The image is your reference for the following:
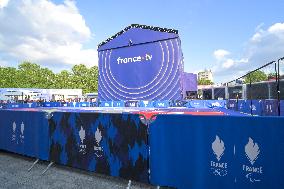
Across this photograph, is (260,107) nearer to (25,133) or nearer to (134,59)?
(25,133)

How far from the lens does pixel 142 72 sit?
34.7 m

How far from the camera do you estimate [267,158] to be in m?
4.42

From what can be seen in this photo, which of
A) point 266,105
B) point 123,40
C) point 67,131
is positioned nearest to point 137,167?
point 67,131

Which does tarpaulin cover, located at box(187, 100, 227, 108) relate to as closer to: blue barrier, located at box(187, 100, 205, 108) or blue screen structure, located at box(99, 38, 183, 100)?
blue barrier, located at box(187, 100, 205, 108)

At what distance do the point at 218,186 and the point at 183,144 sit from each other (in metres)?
0.98

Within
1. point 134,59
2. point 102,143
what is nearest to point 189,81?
point 134,59

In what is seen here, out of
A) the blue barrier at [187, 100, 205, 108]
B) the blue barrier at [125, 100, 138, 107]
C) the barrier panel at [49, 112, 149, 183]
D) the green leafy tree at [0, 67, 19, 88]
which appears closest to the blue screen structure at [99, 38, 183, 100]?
the blue barrier at [125, 100, 138, 107]

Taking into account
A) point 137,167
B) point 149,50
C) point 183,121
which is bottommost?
point 137,167

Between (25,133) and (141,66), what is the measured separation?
26.9 meters

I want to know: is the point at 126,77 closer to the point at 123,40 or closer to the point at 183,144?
the point at 123,40

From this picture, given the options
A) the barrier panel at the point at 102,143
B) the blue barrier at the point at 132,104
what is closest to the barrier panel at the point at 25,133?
the barrier panel at the point at 102,143

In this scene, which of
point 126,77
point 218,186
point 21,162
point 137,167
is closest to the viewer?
point 218,186

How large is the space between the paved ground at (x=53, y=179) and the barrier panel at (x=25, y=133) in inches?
19.9

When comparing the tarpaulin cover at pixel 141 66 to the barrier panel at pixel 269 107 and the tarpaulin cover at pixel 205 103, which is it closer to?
the tarpaulin cover at pixel 205 103
